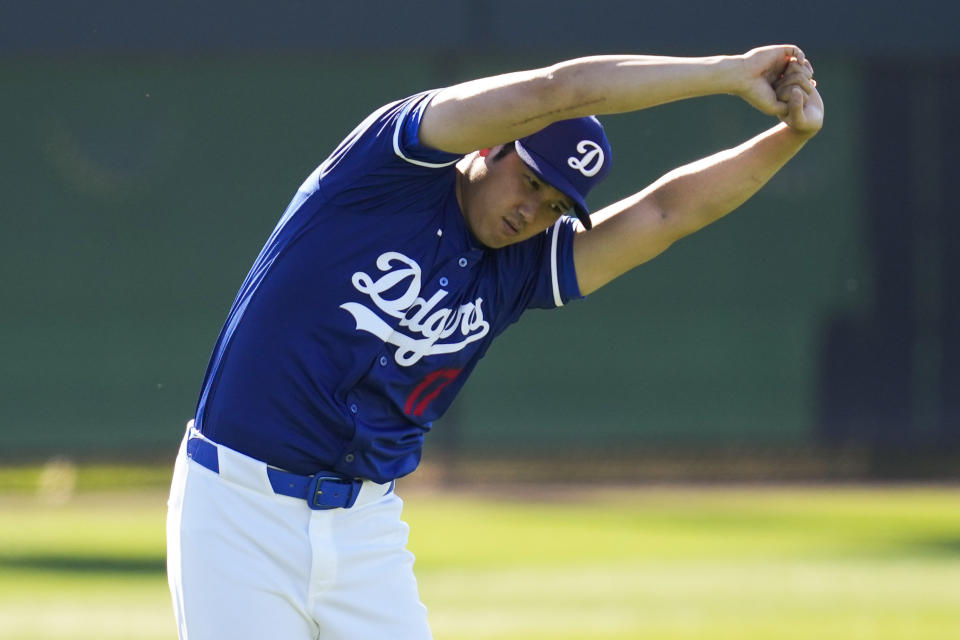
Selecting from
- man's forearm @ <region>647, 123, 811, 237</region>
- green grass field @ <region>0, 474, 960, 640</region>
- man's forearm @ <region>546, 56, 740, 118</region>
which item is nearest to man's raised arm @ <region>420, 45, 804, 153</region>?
man's forearm @ <region>546, 56, 740, 118</region>

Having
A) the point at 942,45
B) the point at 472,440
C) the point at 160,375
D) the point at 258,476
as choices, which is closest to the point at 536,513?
the point at 472,440

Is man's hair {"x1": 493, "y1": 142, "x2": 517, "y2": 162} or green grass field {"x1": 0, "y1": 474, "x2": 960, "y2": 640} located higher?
green grass field {"x1": 0, "y1": 474, "x2": 960, "y2": 640}

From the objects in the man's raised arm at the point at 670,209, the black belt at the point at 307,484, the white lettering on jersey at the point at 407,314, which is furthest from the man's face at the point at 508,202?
the black belt at the point at 307,484

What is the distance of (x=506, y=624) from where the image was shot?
7520 millimetres

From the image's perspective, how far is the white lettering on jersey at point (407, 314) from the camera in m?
3.58

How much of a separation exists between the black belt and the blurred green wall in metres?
8.70

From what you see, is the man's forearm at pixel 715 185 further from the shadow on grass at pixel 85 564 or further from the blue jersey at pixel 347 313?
the shadow on grass at pixel 85 564

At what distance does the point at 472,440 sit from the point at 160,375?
256 centimetres

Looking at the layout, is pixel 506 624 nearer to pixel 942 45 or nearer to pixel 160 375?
pixel 160 375

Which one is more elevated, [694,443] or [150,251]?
[150,251]

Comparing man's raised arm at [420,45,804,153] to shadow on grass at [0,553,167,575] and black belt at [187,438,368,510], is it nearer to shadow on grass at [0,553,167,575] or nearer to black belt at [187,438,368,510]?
black belt at [187,438,368,510]

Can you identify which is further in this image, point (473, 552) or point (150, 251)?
point (150, 251)

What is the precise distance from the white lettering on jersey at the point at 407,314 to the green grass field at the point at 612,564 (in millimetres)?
3750

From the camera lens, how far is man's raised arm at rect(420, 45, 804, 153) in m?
3.27
